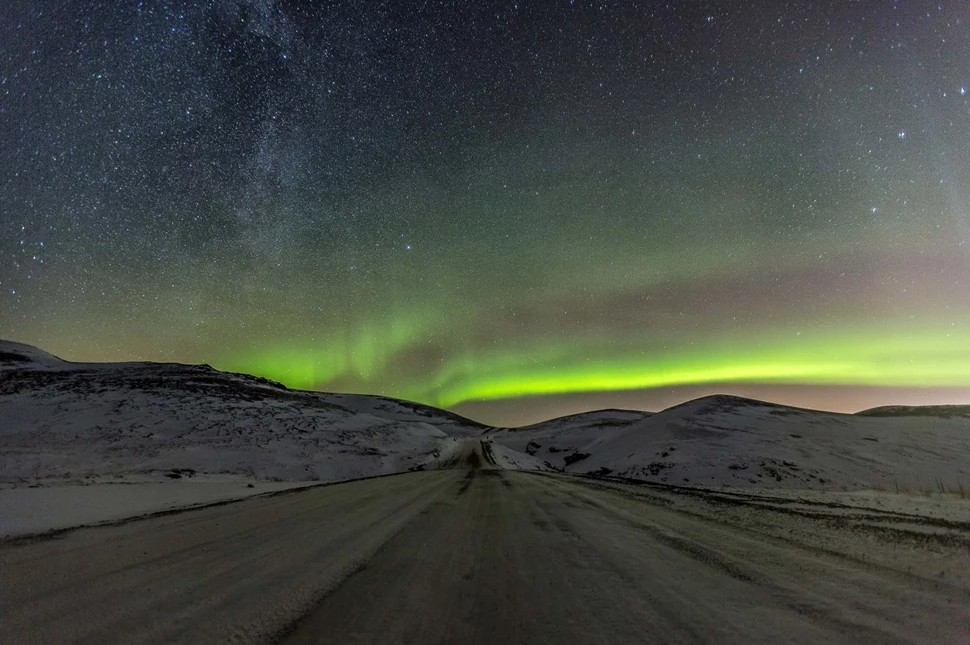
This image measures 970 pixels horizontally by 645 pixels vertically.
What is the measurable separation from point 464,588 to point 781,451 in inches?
1387

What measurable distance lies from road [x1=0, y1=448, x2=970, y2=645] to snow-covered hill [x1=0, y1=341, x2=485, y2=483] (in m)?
14.7

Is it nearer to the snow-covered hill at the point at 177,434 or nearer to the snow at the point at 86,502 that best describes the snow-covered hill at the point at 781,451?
the snow-covered hill at the point at 177,434

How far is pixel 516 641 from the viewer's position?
3043 millimetres

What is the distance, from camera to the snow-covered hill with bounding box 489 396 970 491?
84.6 ft

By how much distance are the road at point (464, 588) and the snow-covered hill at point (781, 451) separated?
62.8 ft

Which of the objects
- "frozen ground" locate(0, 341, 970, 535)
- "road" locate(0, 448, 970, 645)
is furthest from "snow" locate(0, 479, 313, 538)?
"road" locate(0, 448, 970, 645)

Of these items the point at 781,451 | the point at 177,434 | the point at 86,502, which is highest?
the point at 177,434

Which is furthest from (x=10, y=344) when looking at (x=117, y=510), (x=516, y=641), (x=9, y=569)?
(x=516, y=641)

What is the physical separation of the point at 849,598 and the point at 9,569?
8825 millimetres

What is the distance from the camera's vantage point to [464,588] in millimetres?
4191

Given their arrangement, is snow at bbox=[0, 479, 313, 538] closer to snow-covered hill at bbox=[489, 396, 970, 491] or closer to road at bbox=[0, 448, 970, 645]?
road at bbox=[0, 448, 970, 645]

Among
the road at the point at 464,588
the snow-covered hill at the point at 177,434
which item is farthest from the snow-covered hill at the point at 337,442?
the road at the point at 464,588

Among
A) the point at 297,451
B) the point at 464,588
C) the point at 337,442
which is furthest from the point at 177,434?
the point at 464,588

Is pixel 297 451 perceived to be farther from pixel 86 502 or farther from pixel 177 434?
pixel 86 502
